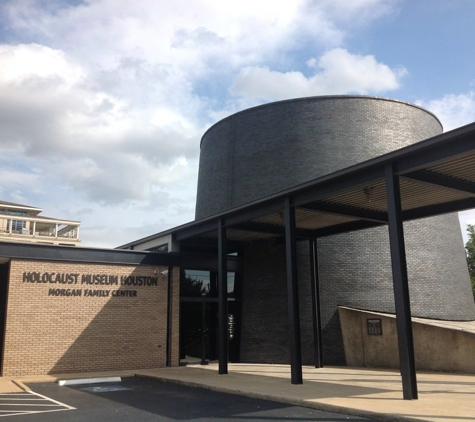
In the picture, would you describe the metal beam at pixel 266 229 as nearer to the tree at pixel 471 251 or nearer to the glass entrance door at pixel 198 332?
the glass entrance door at pixel 198 332

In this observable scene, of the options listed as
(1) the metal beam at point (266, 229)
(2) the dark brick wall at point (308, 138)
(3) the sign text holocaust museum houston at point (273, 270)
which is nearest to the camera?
(3) the sign text holocaust museum houston at point (273, 270)

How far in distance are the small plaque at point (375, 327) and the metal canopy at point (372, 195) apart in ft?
11.5

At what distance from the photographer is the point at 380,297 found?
18875 millimetres

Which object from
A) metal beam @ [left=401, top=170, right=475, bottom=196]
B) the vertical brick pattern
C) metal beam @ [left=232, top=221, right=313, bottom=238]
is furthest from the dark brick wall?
metal beam @ [left=401, top=170, right=475, bottom=196]

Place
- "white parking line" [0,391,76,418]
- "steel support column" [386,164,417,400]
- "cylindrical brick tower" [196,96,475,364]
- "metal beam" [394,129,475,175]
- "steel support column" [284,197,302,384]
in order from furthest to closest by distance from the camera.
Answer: "cylindrical brick tower" [196,96,475,364], "steel support column" [284,197,302,384], "steel support column" [386,164,417,400], "white parking line" [0,391,76,418], "metal beam" [394,129,475,175]

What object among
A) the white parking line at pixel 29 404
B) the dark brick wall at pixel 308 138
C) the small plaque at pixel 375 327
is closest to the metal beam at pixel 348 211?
the small plaque at pixel 375 327

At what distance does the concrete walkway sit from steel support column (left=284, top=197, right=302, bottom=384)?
0.42 metres

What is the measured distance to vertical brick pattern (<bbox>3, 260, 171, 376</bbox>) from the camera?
15.5 m

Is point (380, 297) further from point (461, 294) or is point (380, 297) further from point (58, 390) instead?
point (58, 390)

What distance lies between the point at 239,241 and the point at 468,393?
1140cm

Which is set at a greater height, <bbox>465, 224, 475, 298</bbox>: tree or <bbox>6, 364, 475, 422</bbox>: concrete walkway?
<bbox>465, 224, 475, 298</bbox>: tree

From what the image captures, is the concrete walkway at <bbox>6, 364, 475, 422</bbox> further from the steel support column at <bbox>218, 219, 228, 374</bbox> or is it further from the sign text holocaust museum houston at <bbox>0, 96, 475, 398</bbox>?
the sign text holocaust museum houston at <bbox>0, 96, 475, 398</bbox>

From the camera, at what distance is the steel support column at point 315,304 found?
57.9 feet

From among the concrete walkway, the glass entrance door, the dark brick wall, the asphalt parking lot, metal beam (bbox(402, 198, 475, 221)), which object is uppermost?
the dark brick wall
